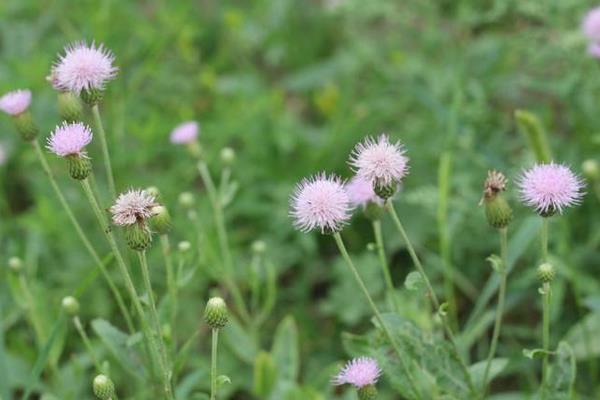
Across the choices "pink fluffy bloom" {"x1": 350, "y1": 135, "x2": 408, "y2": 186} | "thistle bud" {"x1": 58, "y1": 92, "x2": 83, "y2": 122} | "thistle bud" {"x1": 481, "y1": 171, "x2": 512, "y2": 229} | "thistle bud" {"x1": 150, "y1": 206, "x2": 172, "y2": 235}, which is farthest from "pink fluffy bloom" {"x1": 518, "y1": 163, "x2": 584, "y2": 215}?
"thistle bud" {"x1": 58, "y1": 92, "x2": 83, "y2": 122}

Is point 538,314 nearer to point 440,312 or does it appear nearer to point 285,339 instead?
point 285,339

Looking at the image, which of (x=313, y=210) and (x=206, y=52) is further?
(x=206, y=52)

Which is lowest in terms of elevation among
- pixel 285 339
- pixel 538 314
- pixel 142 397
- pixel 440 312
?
pixel 440 312

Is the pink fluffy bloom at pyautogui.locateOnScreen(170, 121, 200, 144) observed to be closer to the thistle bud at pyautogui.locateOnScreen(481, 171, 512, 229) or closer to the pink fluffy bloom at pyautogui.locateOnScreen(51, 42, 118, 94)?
the pink fluffy bloom at pyautogui.locateOnScreen(51, 42, 118, 94)

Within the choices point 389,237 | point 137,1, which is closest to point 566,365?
point 389,237

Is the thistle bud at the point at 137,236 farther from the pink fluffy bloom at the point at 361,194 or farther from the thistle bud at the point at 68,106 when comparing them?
the pink fluffy bloom at the point at 361,194

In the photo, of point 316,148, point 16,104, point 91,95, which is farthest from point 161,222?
point 316,148

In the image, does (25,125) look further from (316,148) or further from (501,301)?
(316,148)
